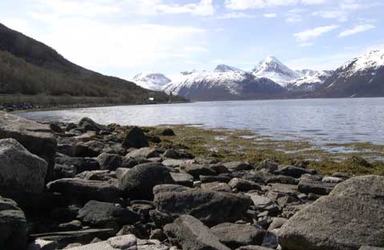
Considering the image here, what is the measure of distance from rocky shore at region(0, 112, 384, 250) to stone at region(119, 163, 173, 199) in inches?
0.9

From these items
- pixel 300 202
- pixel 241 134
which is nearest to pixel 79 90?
pixel 241 134

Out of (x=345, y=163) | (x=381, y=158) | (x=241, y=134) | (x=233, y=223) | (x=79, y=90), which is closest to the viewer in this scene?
(x=233, y=223)

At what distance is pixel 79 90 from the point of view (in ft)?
653

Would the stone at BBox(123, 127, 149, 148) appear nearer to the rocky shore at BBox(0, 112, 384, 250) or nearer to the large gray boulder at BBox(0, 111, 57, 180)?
the rocky shore at BBox(0, 112, 384, 250)

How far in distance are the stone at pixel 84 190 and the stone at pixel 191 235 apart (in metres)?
2.19

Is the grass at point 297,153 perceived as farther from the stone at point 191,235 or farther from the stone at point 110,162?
the stone at point 191,235

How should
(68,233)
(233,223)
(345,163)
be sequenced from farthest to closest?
(345,163), (233,223), (68,233)

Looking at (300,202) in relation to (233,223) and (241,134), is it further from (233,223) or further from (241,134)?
(241,134)

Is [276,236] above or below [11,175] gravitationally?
below

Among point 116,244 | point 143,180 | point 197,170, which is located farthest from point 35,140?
point 197,170

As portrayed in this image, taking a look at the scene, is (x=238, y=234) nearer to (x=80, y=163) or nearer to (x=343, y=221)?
(x=343, y=221)

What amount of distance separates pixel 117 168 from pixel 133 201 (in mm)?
4436

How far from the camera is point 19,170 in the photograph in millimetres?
10461

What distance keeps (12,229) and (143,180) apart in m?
4.29
